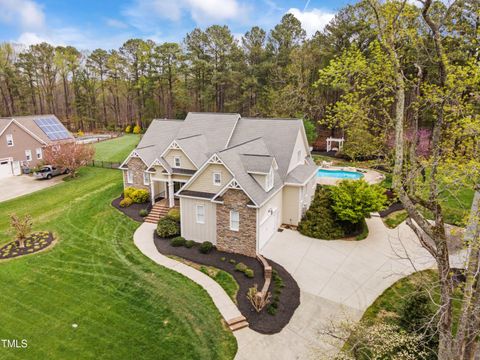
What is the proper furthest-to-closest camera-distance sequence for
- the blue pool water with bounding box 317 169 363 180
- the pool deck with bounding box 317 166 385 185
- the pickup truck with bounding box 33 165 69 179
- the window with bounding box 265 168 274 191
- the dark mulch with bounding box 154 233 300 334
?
1. the blue pool water with bounding box 317 169 363 180
2. the pickup truck with bounding box 33 165 69 179
3. the pool deck with bounding box 317 166 385 185
4. the window with bounding box 265 168 274 191
5. the dark mulch with bounding box 154 233 300 334

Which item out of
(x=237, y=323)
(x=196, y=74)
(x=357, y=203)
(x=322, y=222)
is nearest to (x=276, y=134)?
(x=322, y=222)

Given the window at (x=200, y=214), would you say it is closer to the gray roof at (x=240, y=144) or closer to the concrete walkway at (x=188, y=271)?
the concrete walkway at (x=188, y=271)

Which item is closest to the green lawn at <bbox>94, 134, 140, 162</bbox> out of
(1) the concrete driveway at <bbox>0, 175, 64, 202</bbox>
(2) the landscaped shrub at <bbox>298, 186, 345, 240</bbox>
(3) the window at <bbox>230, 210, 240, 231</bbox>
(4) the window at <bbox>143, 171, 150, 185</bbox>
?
(1) the concrete driveway at <bbox>0, 175, 64, 202</bbox>

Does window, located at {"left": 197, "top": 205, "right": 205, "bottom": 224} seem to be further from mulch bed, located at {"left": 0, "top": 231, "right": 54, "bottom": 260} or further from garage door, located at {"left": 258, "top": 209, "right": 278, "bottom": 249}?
mulch bed, located at {"left": 0, "top": 231, "right": 54, "bottom": 260}

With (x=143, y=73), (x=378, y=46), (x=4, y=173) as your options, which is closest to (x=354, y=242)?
(x=378, y=46)

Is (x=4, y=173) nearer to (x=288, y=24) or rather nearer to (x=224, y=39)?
(x=224, y=39)

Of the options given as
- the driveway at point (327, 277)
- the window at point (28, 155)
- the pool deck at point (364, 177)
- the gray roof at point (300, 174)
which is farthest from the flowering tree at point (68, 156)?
the pool deck at point (364, 177)
